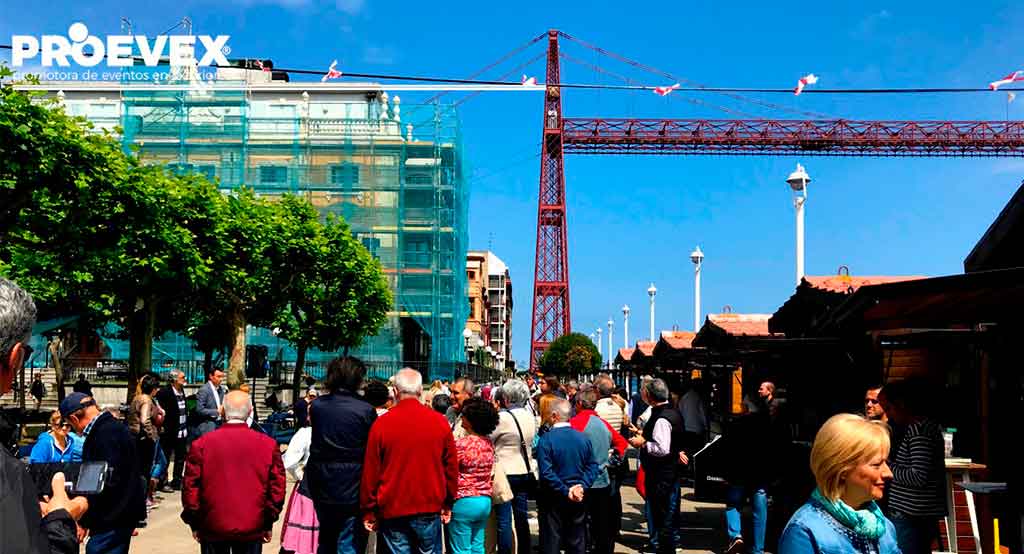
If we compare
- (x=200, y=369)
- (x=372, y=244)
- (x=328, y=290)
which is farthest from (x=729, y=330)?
(x=200, y=369)

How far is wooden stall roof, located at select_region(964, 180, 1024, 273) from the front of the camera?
36.4ft

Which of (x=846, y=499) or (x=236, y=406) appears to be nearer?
(x=846, y=499)

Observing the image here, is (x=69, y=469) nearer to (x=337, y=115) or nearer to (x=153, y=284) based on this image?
(x=153, y=284)

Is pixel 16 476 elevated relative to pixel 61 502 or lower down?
elevated

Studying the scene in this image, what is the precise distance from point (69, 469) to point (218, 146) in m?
42.0

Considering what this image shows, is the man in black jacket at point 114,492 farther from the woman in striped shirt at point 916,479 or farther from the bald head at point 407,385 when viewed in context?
the woman in striped shirt at point 916,479

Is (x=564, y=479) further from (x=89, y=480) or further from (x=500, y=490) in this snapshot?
(x=89, y=480)

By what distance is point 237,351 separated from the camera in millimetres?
28141

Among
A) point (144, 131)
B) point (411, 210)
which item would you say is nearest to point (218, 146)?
point (144, 131)

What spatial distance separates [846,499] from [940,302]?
5159mm

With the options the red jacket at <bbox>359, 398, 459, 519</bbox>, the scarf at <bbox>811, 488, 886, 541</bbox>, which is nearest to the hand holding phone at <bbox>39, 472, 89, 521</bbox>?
the scarf at <bbox>811, 488, 886, 541</bbox>

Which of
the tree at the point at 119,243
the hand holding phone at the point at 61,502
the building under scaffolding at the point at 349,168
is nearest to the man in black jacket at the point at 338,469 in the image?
the hand holding phone at the point at 61,502

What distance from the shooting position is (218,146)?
44.0 metres

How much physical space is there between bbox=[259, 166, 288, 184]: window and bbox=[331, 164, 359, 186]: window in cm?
211
